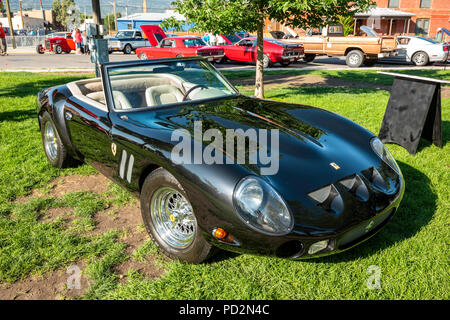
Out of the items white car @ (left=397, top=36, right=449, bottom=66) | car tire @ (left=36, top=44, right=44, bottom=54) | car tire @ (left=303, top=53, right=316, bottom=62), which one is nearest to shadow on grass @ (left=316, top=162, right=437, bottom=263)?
white car @ (left=397, top=36, right=449, bottom=66)

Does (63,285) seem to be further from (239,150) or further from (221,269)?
(239,150)

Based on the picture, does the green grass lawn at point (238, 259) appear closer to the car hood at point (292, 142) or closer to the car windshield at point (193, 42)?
the car hood at point (292, 142)

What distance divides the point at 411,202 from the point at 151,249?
2432 mm

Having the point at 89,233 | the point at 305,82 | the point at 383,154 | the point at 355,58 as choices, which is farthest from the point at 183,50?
the point at 383,154

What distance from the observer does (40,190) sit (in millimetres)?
3842

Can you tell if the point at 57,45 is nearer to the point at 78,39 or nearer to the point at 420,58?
the point at 78,39

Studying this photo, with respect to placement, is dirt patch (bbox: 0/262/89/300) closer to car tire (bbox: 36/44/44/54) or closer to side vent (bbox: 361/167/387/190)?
side vent (bbox: 361/167/387/190)

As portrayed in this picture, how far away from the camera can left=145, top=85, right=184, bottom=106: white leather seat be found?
130 inches

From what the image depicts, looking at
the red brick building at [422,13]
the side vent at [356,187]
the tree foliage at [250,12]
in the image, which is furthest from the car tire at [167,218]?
the red brick building at [422,13]

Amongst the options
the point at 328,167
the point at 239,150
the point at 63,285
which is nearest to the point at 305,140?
the point at 328,167

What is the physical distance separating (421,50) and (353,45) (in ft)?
9.16

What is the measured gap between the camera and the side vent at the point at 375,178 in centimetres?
248

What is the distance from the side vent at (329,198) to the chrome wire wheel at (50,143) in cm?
324

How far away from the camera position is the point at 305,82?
36.0 ft
